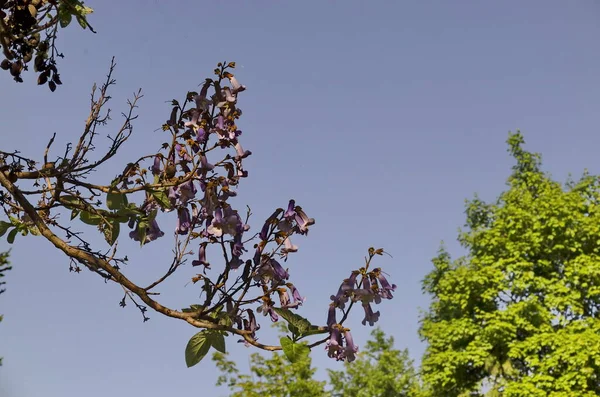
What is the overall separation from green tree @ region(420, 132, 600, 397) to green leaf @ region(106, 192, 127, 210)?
662 inches

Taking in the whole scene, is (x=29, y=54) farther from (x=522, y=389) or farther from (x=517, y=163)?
(x=517, y=163)

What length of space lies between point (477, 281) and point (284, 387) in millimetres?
9194

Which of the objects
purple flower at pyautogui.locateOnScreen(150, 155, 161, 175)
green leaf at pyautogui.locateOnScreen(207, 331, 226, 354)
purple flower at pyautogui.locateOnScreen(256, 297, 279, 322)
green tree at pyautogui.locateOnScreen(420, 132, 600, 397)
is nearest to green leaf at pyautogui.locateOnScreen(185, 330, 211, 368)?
green leaf at pyautogui.locateOnScreen(207, 331, 226, 354)

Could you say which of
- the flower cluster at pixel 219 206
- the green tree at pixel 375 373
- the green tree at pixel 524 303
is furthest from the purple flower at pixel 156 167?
the green tree at pixel 375 373

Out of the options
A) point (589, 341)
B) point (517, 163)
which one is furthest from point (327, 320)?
point (517, 163)

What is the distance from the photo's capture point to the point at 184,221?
2625 mm

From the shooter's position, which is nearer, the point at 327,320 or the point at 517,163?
the point at 327,320

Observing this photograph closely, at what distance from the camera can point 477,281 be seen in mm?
19953

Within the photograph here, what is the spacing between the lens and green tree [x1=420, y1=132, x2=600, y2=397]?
17656 millimetres

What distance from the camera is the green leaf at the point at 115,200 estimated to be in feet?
8.36

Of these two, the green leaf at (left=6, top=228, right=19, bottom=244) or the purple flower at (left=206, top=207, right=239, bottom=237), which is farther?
the green leaf at (left=6, top=228, right=19, bottom=244)

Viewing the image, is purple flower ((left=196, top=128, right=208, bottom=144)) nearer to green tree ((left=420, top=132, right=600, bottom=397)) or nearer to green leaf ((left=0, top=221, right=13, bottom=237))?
green leaf ((left=0, top=221, right=13, bottom=237))

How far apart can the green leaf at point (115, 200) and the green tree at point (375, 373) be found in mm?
28723

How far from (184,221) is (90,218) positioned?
49 centimetres
